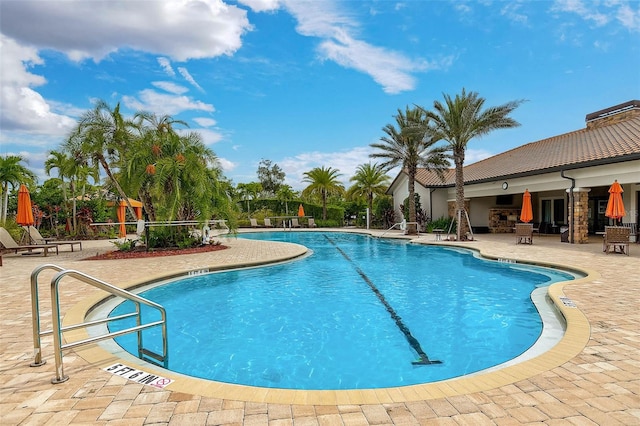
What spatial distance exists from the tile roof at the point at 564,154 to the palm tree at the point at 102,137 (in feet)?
64.2

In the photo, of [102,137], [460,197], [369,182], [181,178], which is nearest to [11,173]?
[102,137]

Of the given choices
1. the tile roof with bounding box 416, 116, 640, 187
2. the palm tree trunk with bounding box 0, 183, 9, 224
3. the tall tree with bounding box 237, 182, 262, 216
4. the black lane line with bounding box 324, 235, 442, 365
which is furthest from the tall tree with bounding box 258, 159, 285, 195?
the black lane line with bounding box 324, 235, 442, 365

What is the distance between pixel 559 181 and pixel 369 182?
55.6 ft

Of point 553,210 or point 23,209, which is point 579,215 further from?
point 23,209

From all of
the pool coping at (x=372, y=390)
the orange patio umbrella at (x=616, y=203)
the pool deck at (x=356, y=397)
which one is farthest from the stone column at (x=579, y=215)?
the pool coping at (x=372, y=390)

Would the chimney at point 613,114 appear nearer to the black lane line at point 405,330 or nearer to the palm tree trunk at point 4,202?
the black lane line at point 405,330

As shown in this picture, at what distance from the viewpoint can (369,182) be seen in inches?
1287

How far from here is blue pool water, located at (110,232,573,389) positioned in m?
4.89

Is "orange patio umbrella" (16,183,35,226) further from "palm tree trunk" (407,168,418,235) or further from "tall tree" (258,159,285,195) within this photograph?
"tall tree" (258,159,285,195)

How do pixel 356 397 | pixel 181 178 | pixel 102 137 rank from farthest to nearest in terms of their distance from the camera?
pixel 102 137 → pixel 181 178 → pixel 356 397

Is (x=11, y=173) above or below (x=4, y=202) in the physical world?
above

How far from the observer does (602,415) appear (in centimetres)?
278

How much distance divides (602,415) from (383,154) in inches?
885

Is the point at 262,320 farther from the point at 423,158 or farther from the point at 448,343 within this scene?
the point at 423,158
